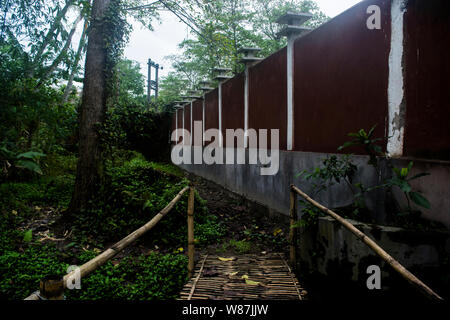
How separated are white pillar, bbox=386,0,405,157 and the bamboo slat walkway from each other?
1.88m

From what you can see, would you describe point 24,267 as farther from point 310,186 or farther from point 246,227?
point 310,186

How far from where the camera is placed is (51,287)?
1.32 meters

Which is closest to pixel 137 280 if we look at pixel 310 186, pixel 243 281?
pixel 243 281

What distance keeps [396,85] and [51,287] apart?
3.70 meters

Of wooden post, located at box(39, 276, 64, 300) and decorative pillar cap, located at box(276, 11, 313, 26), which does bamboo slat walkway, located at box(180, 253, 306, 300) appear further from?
decorative pillar cap, located at box(276, 11, 313, 26)

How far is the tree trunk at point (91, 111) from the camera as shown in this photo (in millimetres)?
6180

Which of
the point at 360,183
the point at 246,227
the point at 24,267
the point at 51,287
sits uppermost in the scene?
the point at 360,183

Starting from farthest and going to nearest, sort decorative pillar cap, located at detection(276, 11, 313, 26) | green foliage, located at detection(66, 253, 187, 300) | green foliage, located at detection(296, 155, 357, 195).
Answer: decorative pillar cap, located at detection(276, 11, 313, 26) < green foliage, located at detection(296, 155, 357, 195) < green foliage, located at detection(66, 253, 187, 300)

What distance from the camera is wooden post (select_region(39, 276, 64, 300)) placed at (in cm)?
131

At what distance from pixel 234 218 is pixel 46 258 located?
3.71 metres

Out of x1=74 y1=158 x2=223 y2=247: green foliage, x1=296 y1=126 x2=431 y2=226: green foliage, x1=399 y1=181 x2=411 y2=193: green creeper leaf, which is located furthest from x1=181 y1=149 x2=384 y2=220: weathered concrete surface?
x1=74 y1=158 x2=223 y2=247: green foliage

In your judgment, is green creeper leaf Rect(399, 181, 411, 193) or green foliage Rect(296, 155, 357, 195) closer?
green creeper leaf Rect(399, 181, 411, 193)

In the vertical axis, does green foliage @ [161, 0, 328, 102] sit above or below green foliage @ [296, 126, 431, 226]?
above

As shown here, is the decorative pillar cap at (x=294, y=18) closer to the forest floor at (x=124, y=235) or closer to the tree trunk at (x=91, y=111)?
the tree trunk at (x=91, y=111)
